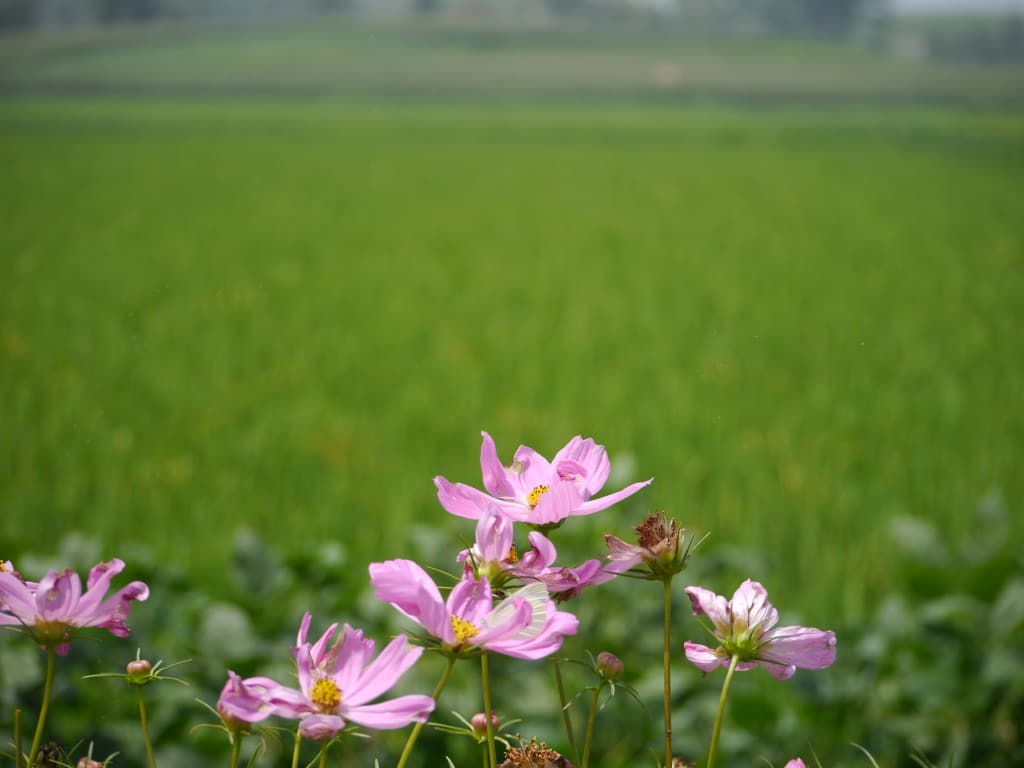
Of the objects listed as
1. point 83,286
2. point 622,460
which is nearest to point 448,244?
point 83,286

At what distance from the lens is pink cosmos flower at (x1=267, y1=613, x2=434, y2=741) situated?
334mm

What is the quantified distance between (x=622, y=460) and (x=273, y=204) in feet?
38.1

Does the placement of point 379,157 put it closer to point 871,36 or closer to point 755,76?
point 755,76

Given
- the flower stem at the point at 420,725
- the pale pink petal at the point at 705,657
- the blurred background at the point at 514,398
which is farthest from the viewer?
the blurred background at the point at 514,398

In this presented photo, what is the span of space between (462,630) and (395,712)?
38 mm

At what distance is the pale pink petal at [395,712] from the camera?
1.07 feet

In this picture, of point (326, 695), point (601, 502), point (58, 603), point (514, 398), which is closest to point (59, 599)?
point (58, 603)

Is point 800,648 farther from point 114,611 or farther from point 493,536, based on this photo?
point 114,611

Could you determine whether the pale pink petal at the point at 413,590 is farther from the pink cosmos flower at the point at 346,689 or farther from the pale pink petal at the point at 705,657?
the pale pink petal at the point at 705,657

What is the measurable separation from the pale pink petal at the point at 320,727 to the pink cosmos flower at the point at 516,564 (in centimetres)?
8

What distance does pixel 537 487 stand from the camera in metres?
0.46

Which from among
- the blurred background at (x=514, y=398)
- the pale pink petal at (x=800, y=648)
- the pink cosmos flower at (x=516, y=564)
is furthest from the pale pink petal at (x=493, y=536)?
the blurred background at (x=514, y=398)

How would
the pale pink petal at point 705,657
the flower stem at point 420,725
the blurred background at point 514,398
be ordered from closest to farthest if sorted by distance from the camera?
the flower stem at point 420,725, the pale pink petal at point 705,657, the blurred background at point 514,398

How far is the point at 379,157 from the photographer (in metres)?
20.9
